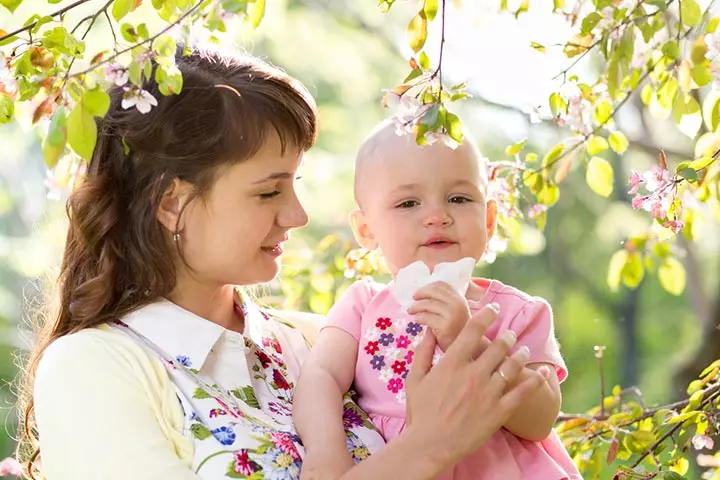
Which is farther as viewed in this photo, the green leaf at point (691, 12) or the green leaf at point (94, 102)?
the green leaf at point (691, 12)

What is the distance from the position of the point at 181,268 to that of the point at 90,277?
0.16 metres

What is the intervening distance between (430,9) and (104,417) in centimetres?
79

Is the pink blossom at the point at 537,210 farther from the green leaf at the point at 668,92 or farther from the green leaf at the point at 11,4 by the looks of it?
the green leaf at the point at 11,4

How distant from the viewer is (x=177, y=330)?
185cm

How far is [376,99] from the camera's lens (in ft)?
28.0

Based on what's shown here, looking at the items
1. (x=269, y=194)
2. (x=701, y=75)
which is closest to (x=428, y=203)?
(x=269, y=194)

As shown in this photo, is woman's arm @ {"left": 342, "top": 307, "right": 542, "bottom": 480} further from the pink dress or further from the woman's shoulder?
the woman's shoulder

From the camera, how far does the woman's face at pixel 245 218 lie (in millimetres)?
1849

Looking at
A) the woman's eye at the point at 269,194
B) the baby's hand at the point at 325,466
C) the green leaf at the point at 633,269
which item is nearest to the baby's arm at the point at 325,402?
the baby's hand at the point at 325,466

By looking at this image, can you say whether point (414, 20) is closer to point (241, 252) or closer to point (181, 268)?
point (241, 252)

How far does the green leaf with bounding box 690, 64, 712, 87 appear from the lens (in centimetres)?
156

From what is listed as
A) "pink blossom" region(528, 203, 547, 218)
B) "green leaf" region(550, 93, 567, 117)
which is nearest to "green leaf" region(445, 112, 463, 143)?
"green leaf" region(550, 93, 567, 117)

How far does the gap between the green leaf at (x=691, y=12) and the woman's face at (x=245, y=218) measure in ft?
2.27

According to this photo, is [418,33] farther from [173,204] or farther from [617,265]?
[617,265]
